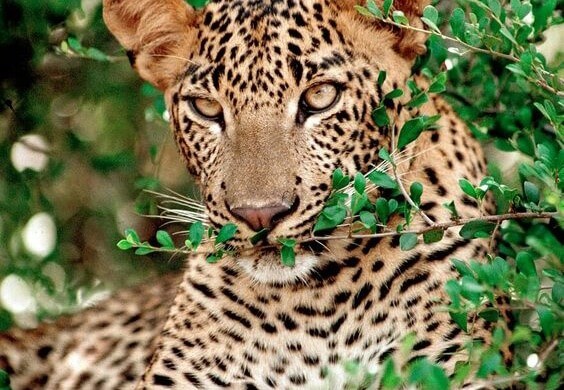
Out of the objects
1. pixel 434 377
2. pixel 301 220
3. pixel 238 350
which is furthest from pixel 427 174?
pixel 434 377

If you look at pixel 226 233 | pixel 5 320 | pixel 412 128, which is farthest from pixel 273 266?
pixel 5 320

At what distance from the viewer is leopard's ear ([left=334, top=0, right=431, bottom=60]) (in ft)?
18.5

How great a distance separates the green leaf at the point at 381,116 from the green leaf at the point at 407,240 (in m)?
0.61

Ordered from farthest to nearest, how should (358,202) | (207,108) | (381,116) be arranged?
(207,108)
(381,116)
(358,202)

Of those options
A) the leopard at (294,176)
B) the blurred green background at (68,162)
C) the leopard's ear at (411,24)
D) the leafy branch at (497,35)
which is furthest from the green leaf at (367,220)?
the blurred green background at (68,162)

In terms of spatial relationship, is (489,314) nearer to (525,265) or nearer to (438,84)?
(525,265)

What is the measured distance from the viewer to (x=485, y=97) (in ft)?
21.7

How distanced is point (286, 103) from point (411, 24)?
63 centimetres

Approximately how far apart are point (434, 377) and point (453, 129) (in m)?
2.18

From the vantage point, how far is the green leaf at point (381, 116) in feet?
17.6

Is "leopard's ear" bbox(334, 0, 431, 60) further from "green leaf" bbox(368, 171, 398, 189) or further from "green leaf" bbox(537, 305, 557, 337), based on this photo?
"green leaf" bbox(537, 305, 557, 337)

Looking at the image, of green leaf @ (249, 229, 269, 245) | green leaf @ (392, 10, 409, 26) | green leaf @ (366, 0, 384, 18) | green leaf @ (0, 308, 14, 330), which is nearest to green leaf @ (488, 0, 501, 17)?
green leaf @ (392, 10, 409, 26)

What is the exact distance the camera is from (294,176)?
18.0ft

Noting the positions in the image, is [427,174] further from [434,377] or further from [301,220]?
[434,377]
